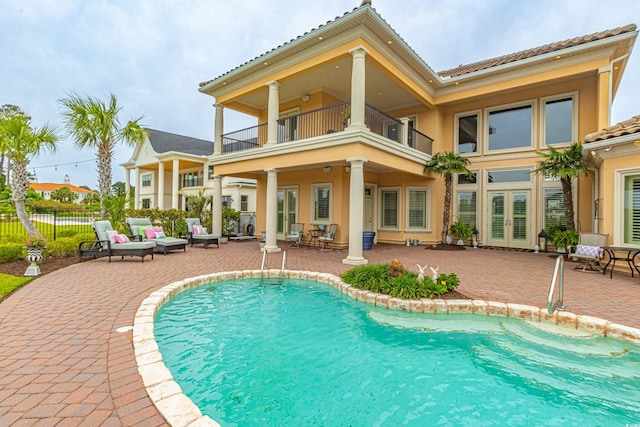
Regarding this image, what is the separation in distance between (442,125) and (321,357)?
12098 millimetres

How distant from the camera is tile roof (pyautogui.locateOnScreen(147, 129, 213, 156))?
1033 inches

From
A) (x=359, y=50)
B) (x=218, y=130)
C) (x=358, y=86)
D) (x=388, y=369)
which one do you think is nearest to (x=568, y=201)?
(x=358, y=86)

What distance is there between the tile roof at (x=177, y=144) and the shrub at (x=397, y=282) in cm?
2410

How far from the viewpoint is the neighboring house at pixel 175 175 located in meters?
21.5

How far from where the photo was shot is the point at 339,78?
36.3 feet

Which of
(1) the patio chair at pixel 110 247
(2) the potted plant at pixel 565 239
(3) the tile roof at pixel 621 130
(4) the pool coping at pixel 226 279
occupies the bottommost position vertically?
(4) the pool coping at pixel 226 279

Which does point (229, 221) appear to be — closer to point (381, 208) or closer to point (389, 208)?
point (381, 208)

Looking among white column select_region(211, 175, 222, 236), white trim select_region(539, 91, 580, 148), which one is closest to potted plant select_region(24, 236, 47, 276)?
white column select_region(211, 175, 222, 236)

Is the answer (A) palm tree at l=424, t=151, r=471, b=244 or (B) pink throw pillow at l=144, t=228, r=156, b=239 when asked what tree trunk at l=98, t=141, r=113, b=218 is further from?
(A) palm tree at l=424, t=151, r=471, b=244

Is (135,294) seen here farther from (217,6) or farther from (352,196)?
(217,6)

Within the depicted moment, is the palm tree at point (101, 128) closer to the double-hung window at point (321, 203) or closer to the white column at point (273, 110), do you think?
the white column at point (273, 110)

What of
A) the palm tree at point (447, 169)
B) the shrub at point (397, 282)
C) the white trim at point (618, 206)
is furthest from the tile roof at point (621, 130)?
the shrub at point (397, 282)

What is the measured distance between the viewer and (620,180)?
7359 millimetres

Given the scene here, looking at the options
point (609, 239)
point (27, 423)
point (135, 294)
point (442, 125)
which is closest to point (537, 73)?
point (442, 125)
